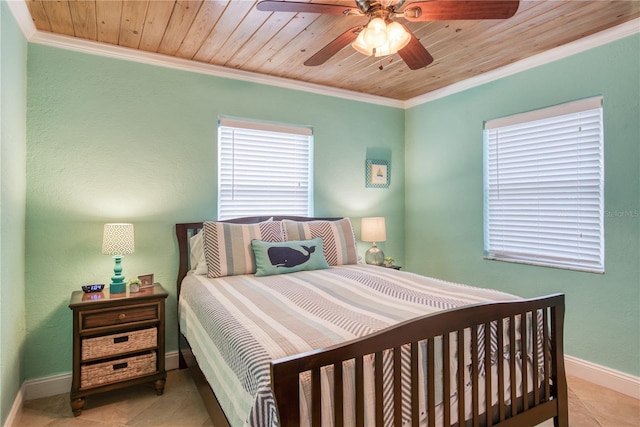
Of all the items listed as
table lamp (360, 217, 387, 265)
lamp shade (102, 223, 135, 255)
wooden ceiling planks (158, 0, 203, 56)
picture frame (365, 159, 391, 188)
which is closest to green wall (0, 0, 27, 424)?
lamp shade (102, 223, 135, 255)

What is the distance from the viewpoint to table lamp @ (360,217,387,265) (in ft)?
11.7

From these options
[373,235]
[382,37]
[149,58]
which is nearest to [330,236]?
[373,235]

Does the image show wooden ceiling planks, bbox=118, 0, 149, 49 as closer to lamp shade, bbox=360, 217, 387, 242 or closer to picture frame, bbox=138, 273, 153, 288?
picture frame, bbox=138, 273, 153, 288

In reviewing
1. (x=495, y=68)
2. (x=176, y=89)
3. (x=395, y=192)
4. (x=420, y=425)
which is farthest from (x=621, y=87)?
(x=176, y=89)

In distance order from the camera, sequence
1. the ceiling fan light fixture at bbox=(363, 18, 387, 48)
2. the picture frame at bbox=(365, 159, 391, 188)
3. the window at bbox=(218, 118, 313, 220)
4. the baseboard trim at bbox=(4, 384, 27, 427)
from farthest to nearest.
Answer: the picture frame at bbox=(365, 159, 391, 188)
the window at bbox=(218, 118, 313, 220)
the baseboard trim at bbox=(4, 384, 27, 427)
the ceiling fan light fixture at bbox=(363, 18, 387, 48)

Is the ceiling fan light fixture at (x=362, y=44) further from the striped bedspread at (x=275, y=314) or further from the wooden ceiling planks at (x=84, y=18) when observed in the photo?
the wooden ceiling planks at (x=84, y=18)

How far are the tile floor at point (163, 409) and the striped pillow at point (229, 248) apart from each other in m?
0.85

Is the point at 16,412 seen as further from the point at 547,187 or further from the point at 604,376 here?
the point at 547,187

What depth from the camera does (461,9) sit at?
1658mm

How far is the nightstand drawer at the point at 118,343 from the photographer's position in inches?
88.5

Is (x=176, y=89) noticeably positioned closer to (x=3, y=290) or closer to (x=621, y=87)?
(x=3, y=290)

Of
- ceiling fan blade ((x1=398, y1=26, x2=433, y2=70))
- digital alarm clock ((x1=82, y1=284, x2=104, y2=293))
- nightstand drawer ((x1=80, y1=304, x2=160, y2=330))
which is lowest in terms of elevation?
nightstand drawer ((x1=80, y1=304, x2=160, y2=330))

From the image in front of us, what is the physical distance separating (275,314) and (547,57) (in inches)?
112

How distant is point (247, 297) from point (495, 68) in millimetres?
2848
